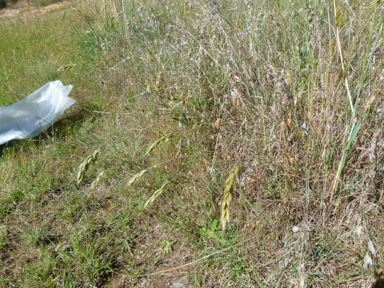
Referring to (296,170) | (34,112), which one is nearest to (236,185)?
(296,170)

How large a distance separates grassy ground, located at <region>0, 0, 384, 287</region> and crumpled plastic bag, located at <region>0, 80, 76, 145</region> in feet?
1.22

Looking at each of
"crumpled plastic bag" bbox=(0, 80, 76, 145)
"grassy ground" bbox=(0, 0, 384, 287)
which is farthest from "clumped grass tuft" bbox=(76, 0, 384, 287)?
"crumpled plastic bag" bbox=(0, 80, 76, 145)

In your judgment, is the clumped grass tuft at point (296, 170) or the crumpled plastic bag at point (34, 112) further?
the crumpled plastic bag at point (34, 112)

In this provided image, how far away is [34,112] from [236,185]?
7.89 ft

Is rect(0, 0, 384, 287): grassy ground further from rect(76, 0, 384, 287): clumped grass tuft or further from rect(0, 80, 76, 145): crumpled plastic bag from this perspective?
rect(0, 80, 76, 145): crumpled plastic bag

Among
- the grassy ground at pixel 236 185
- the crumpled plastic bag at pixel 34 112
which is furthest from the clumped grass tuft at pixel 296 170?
the crumpled plastic bag at pixel 34 112

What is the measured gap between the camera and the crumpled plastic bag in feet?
9.53

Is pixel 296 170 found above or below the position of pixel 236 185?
above

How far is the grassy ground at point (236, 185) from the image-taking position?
4.77 ft

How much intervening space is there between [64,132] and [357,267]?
2.59 meters

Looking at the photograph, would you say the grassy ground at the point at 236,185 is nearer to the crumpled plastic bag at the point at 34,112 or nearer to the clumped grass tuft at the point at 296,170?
the clumped grass tuft at the point at 296,170

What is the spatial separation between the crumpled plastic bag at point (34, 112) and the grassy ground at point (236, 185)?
371 mm

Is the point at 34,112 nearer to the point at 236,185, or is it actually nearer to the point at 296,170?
the point at 236,185

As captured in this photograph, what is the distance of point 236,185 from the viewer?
171 centimetres
